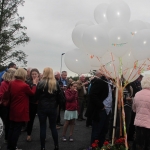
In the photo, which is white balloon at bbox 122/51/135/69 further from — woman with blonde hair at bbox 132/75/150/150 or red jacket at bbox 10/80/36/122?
red jacket at bbox 10/80/36/122

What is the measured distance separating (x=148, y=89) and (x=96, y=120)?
3.70ft

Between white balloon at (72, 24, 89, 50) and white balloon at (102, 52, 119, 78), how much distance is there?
50cm

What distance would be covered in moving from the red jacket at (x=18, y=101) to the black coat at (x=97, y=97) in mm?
1231

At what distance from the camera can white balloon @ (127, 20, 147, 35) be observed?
12.9 feet

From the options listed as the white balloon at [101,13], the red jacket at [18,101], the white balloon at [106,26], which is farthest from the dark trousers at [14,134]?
the white balloon at [101,13]

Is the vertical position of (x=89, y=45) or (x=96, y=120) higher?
(x=89, y=45)

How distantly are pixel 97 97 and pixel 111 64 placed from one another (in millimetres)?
671

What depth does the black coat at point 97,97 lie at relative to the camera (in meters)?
4.14

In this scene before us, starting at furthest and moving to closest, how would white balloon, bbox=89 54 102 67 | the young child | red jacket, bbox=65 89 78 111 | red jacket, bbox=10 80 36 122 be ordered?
red jacket, bbox=65 89 78 111
the young child
red jacket, bbox=10 80 36 122
white balloon, bbox=89 54 102 67

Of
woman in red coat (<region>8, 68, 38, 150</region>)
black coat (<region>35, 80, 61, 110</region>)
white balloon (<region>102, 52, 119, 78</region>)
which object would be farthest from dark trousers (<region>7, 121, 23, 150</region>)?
white balloon (<region>102, 52, 119, 78</region>)

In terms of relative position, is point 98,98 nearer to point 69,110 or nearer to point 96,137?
point 96,137

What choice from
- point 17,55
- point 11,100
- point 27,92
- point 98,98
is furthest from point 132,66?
point 17,55

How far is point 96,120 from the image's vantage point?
13.9 ft

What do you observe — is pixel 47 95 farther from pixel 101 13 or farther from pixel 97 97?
pixel 101 13
